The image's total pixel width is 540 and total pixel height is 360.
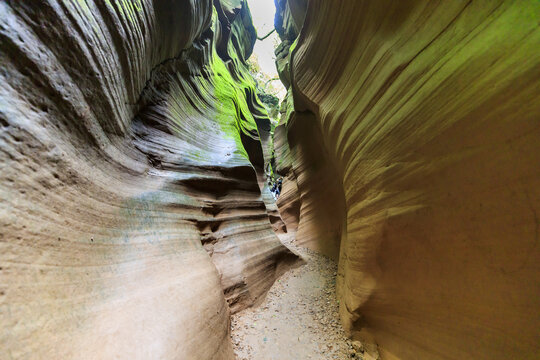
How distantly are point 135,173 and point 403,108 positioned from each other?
2.94 meters

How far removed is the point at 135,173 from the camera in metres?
2.54

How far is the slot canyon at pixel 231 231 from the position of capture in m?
1.12

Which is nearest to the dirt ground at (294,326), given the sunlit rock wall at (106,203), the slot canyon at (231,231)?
the slot canyon at (231,231)

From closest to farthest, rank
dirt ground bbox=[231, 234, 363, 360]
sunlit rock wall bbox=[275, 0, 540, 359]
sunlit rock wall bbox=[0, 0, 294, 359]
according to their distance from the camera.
Answer: sunlit rock wall bbox=[275, 0, 540, 359]
sunlit rock wall bbox=[0, 0, 294, 359]
dirt ground bbox=[231, 234, 363, 360]

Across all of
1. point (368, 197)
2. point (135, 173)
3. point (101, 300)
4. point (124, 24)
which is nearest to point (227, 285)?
point (101, 300)

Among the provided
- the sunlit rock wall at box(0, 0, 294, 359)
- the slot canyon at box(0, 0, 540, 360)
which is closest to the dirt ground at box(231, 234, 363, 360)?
the slot canyon at box(0, 0, 540, 360)

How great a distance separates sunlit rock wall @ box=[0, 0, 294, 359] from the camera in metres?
1.21

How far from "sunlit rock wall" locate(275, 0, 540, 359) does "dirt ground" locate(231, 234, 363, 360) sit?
307mm

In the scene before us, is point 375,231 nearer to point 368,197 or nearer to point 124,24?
point 368,197

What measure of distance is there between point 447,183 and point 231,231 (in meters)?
2.98

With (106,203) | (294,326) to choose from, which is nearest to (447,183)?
(294,326)

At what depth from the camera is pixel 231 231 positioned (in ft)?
11.8

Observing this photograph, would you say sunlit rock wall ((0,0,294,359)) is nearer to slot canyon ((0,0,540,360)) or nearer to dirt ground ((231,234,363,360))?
slot canyon ((0,0,540,360))

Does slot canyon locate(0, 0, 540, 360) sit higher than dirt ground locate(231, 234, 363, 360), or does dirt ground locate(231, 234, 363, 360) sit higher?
slot canyon locate(0, 0, 540, 360)
